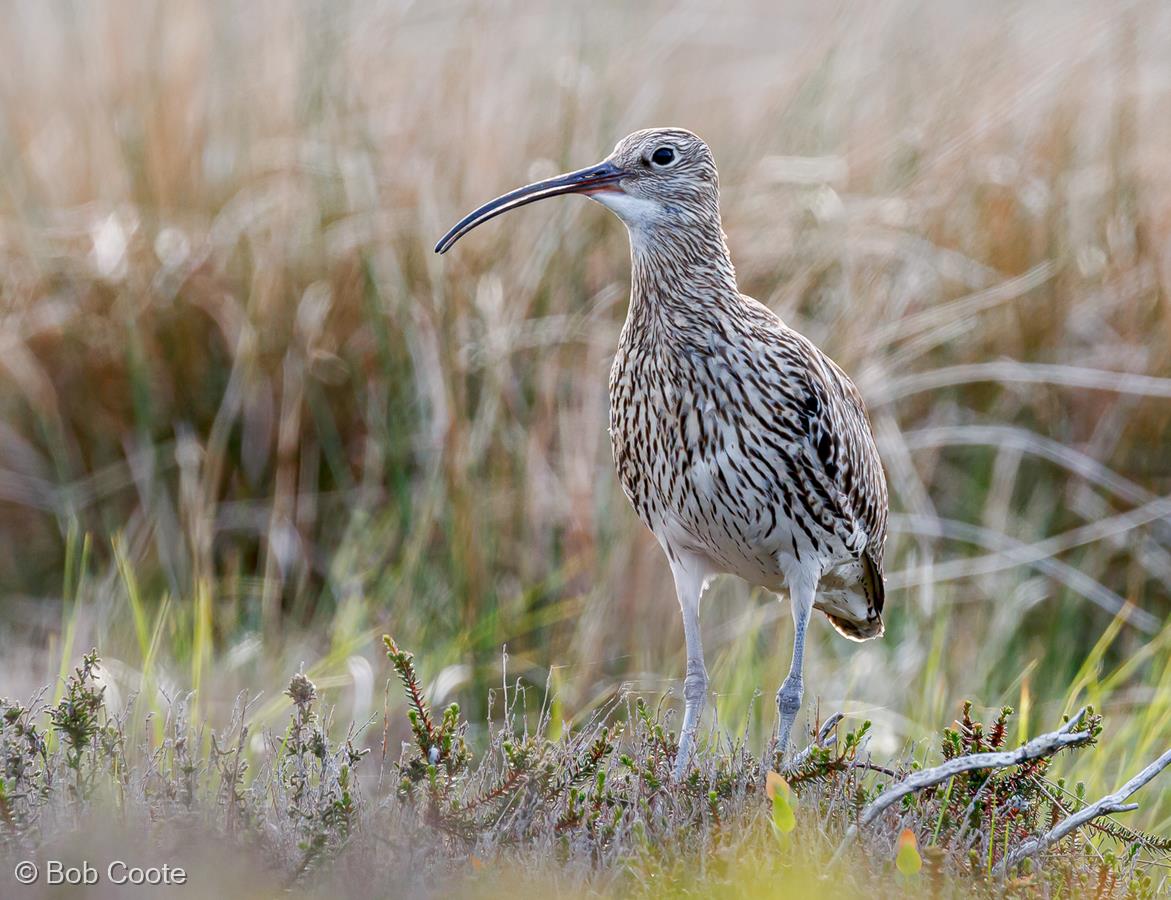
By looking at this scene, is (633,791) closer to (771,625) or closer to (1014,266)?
(771,625)

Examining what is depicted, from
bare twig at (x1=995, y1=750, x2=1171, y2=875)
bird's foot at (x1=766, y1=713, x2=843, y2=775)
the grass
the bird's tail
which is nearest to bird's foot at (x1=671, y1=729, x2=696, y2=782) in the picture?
the grass

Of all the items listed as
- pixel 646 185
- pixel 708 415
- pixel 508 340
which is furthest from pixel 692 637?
pixel 508 340

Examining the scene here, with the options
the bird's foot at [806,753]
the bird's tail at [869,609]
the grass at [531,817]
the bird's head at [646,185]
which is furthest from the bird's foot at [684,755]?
the bird's head at [646,185]

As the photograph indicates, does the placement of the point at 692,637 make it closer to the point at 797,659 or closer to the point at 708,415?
the point at 797,659

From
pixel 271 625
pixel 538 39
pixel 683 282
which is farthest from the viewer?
pixel 538 39

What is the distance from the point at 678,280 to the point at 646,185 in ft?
0.98

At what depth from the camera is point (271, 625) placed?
6246mm

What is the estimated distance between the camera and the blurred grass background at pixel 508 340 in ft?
20.9

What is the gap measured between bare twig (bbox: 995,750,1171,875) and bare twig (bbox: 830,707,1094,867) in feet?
0.47

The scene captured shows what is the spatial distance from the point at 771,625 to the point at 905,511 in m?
0.75

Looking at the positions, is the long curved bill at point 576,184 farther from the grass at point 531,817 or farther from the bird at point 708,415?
the grass at point 531,817

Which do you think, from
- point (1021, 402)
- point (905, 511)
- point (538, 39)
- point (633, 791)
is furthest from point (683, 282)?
point (538, 39)

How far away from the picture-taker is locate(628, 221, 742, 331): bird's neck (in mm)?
4754

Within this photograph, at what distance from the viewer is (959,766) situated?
342 cm
